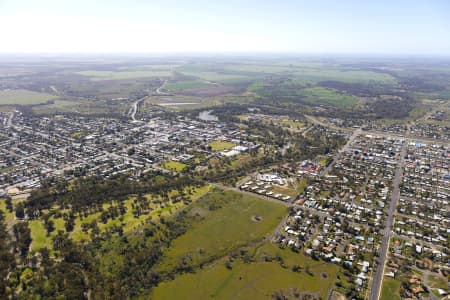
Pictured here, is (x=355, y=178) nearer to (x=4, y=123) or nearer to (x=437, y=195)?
(x=437, y=195)

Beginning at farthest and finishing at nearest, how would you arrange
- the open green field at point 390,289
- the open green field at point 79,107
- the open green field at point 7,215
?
the open green field at point 79,107 < the open green field at point 7,215 < the open green field at point 390,289

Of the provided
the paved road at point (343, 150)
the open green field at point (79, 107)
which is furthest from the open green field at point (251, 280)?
the open green field at point (79, 107)

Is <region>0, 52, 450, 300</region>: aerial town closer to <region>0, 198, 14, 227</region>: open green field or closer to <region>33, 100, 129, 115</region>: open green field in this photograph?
<region>0, 198, 14, 227</region>: open green field

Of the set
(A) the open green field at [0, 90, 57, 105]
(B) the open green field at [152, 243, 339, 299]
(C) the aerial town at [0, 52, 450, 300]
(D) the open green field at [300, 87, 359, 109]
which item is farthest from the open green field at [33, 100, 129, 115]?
(B) the open green field at [152, 243, 339, 299]

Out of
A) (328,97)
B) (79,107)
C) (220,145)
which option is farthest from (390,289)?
(328,97)

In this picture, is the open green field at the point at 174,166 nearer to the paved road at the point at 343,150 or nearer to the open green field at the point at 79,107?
the paved road at the point at 343,150

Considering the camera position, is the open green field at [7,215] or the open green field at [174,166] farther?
the open green field at [174,166]
